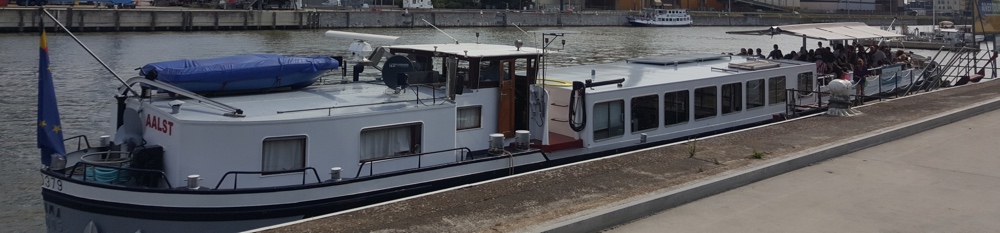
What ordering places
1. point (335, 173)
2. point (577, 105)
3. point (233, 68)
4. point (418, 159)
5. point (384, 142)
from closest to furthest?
point (335, 173) → point (384, 142) → point (418, 159) → point (233, 68) → point (577, 105)

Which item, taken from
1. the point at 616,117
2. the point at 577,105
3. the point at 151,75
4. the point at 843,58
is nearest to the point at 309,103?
the point at 151,75

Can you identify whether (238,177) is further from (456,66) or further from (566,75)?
(566,75)

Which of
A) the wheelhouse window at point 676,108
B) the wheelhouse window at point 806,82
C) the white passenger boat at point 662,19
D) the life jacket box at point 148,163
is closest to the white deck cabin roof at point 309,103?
the life jacket box at point 148,163

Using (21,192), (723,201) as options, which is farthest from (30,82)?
(723,201)

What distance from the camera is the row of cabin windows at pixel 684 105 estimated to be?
14125 mm

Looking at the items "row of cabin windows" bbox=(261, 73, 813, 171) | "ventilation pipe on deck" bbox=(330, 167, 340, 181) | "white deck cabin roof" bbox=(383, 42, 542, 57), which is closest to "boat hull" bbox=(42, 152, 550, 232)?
"ventilation pipe on deck" bbox=(330, 167, 340, 181)

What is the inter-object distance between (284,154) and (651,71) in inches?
294

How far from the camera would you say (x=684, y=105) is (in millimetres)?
15273

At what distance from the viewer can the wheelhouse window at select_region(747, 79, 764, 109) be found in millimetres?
16672

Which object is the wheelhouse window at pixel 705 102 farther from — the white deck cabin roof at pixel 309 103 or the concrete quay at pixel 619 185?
the white deck cabin roof at pixel 309 103

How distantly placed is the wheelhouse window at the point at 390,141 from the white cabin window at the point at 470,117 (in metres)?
0.94

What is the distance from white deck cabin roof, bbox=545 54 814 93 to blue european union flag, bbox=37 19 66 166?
22.8 ft

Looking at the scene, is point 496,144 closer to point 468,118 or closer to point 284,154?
point 468,118

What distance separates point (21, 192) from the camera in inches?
639
